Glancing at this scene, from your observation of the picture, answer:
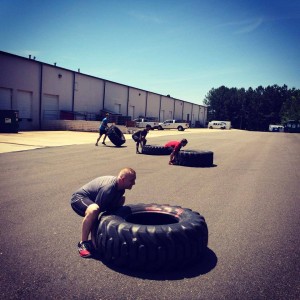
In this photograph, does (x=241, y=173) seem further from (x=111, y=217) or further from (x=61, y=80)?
(x=61, y=80)

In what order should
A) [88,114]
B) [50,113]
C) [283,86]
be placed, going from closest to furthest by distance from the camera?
[50,113], [88,114], [283,86]

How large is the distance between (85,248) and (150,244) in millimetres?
906

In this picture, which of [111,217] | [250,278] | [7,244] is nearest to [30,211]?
[7,244]

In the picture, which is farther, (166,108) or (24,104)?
(166,108)

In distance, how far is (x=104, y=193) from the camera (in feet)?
11.7

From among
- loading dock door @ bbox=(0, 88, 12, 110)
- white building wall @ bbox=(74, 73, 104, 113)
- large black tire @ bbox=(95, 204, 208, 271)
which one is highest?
white building wall @ bbox=(74, 73, 104, 113)

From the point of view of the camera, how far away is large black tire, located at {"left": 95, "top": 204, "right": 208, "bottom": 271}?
2.97m

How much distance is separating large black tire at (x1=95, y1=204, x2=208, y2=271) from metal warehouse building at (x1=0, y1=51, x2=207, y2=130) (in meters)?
26.8

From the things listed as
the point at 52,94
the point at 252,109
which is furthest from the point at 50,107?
the point at 252,109

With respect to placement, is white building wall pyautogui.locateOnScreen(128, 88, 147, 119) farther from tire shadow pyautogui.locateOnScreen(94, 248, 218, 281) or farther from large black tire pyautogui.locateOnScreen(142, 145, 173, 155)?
tire shadow pyautogui.locateOnScreen(94, 248, 218, 281)

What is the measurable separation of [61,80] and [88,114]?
5.77m

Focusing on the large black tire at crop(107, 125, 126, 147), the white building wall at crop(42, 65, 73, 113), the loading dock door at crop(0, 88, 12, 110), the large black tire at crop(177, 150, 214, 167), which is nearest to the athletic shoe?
the large black tire at crop(177, 150, 214, 167)

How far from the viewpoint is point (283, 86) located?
4267 inches

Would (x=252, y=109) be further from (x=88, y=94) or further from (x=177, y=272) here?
(x=177, y=272)
